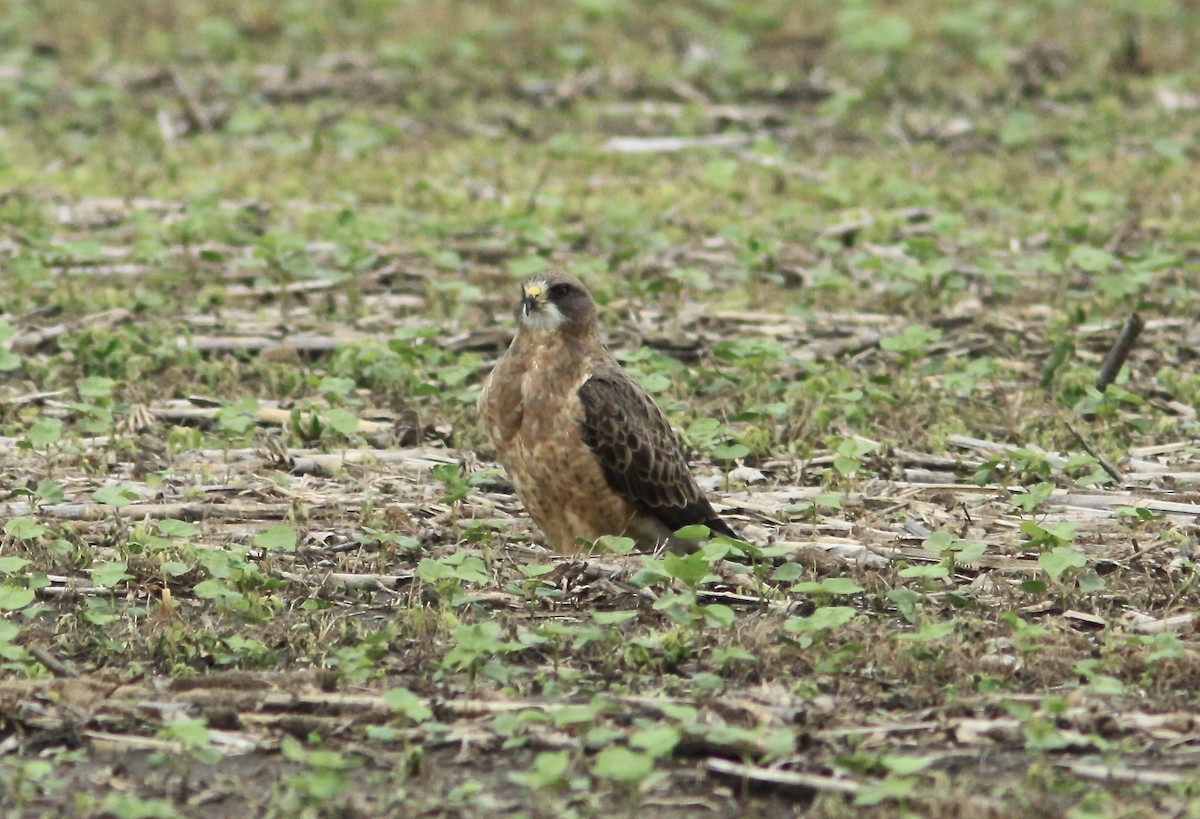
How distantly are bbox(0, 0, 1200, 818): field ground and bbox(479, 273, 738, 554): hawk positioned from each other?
0.28 meters

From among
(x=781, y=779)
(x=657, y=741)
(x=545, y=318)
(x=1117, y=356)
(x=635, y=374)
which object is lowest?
(x=781, y=779)

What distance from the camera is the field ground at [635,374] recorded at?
5324 mm

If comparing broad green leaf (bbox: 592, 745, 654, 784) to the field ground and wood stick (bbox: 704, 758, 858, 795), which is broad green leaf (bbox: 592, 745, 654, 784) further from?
wood stick (bbox: 704, 758, 858, 795)

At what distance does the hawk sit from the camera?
23.4 ft

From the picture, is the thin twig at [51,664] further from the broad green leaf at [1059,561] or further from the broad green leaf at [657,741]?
the broad green leaf at [1059,561]

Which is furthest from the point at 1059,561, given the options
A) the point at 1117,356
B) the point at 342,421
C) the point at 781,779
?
the point at 342,421

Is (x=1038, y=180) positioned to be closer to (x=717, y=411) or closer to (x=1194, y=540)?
(x=717, y=411)

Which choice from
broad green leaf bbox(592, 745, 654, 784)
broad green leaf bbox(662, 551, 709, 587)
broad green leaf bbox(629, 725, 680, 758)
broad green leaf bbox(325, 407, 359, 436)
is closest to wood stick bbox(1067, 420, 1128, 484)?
broad green leaf bbox(662, 551, 709, 587)

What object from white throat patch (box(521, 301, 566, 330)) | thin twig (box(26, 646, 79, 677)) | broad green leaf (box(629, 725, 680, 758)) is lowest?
thin twig (box(26, 646, 79, 677))

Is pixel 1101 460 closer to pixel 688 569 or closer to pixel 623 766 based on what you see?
pixel 688 569

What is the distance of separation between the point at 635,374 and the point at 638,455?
1.95m

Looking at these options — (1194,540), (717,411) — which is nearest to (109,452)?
(717,411)

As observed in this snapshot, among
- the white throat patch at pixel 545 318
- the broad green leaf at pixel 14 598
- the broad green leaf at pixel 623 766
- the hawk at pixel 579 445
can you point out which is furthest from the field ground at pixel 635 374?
the white throat patch at pixel 545 318

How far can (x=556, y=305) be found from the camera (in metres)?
7.45
